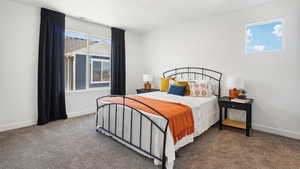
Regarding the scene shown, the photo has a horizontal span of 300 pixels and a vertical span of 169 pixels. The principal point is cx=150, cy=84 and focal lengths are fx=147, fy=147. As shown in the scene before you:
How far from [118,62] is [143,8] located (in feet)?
6.70

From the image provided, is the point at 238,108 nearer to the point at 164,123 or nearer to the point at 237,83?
the point at 237,83

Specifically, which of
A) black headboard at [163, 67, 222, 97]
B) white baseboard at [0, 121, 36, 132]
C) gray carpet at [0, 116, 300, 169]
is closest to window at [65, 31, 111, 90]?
white baseboard at [0, 121, 36, 132]

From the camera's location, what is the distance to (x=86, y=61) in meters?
4.32

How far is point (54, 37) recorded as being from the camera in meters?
3.54

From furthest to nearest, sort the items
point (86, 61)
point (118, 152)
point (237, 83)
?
point (86, 61), point (237, 83), point (118, 152)

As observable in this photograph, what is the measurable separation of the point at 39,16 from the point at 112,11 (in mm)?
1648

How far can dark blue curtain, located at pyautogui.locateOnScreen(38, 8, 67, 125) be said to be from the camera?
3.35 metres

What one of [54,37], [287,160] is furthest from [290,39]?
[54,37]

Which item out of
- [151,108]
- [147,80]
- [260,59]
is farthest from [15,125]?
[260,59]

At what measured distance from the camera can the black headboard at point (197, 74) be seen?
12.2 ft

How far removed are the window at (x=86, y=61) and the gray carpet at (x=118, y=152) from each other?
1.62 meters

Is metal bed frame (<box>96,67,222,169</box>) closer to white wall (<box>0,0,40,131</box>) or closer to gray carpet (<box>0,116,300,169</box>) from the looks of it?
gray carpet (<box>0,116,300,169</box>)

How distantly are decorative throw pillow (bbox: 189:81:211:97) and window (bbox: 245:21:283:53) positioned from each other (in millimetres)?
1187

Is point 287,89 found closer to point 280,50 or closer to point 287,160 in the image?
point 280,50
